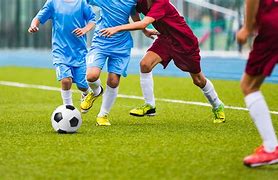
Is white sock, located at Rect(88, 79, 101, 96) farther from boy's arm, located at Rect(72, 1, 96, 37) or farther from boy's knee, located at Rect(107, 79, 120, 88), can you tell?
boy's arm, located at Rect(72, 1, 96, 37)

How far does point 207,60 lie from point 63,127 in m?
14.1

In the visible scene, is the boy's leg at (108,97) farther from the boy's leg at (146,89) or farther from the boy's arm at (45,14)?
the boy's arm at (45,14)

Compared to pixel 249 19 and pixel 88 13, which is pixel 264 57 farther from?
pixel 88 13

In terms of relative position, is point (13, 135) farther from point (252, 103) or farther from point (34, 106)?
point (34, 106)

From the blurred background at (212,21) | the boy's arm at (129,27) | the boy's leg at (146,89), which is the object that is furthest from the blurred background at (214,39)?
the boy's arm at (129,27)

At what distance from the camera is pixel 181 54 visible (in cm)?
970

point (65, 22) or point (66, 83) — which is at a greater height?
point (65, 22)

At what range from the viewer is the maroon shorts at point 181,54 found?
9648 millimetres

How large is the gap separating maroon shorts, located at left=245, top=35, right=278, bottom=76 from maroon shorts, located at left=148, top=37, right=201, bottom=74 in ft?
10.2

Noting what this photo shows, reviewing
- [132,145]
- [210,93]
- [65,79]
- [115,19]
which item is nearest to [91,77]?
[65,79]

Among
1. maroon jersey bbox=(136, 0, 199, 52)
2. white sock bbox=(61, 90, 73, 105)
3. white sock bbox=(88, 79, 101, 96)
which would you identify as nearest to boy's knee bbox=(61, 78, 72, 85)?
white sock bbox=(61, 90, 73, 105)

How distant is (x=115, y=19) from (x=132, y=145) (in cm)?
229

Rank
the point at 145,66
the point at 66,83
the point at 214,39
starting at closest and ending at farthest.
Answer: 1. the point at 145,66
2. the point at 66,83
3. the point at 214,39

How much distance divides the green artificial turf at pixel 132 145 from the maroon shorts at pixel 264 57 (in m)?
0.76
